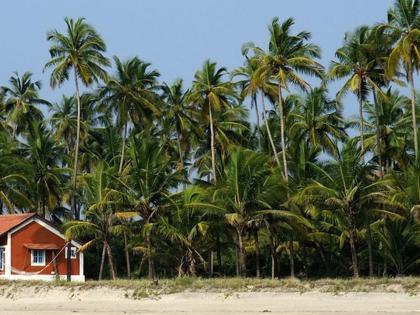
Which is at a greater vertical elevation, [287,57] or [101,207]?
[287,57]

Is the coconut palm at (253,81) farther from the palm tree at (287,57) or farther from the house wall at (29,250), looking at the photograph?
the house wall at (29,250)

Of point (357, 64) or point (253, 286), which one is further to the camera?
point (357, 64)

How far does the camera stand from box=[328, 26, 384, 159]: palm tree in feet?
137

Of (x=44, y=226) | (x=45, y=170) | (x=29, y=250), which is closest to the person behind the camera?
(x=29, y=250)

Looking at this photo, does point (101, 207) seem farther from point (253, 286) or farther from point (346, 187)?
point (253, 286)

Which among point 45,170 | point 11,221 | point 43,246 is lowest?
point 43,246

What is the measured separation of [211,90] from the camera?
48344 millimetres

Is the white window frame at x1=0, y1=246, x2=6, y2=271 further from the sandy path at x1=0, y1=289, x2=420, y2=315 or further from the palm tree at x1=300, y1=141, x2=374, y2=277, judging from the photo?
the palm tree at x1=300, y1=141, x2=374, y2=277

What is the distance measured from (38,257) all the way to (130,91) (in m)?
12.8

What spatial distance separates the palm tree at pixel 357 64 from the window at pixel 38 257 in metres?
21.0

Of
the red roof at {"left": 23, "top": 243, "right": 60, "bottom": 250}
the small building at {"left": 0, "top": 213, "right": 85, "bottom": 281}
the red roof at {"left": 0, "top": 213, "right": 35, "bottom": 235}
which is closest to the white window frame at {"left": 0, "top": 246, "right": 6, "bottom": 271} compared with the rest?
the small building at {"left": 0, "top": 213, "right": 85, "bottom": 281}

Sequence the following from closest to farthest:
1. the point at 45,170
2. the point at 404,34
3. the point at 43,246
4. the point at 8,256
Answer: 1. the point at 404,34
2. the point at 8,256
3. the point at 43,246
4. the point at 45,170

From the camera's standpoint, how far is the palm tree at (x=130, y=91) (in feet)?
165

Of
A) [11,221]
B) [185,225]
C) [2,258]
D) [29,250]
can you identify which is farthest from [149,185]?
[2,258]
